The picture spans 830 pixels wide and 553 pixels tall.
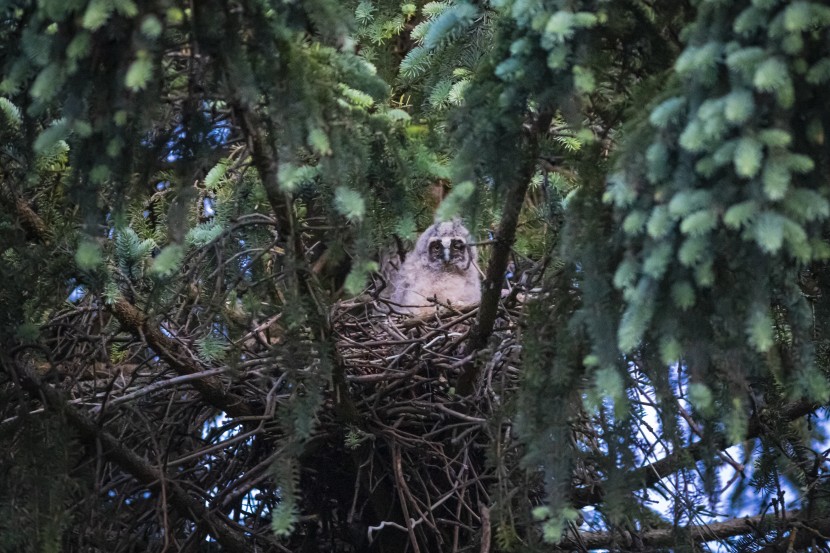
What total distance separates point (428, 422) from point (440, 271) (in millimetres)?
1602

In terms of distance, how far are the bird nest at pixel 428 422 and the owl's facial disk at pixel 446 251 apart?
4.34 feet

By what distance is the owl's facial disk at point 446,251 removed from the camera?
18.4 feet

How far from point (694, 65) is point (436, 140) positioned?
1.03 metres

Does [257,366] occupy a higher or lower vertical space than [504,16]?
lower

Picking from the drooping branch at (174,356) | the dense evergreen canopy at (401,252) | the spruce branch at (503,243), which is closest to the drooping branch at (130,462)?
the dense evergreen canopy at (401,252)

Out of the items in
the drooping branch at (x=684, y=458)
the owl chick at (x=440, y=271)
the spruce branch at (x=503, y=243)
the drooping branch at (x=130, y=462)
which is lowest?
the drooping branch at (x=130, y=462)

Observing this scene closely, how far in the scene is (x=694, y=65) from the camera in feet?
7.41

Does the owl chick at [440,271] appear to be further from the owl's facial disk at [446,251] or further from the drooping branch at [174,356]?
the drooping branch at [174,356]

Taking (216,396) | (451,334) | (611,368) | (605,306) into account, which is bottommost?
(611,368)

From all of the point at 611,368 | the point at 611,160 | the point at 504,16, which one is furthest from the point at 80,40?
the point at 611,368

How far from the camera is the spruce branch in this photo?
9.82ft

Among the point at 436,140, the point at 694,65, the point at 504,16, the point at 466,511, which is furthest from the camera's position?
the point at 466,511

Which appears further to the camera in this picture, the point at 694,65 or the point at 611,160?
the point at 611,160

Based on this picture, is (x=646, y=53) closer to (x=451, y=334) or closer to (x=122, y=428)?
(x=451, y=334)
